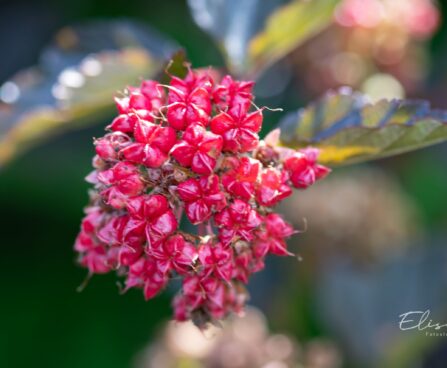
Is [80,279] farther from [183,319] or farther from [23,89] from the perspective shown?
[183,319]

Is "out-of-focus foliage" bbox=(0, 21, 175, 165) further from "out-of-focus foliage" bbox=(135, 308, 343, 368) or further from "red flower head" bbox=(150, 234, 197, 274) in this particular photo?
"out-of-focus foliage" bbox=(135, 308, 343, 368)

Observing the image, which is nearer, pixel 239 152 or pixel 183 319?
pixel 239 152

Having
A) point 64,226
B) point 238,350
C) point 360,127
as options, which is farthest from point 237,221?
point 64,226

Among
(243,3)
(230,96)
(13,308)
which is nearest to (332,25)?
(243,3)

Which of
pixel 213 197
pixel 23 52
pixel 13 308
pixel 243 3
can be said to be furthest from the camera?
pixel 23 52

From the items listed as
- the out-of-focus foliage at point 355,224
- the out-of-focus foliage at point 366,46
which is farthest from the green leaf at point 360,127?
the out-of-focus foliage at point 355,224

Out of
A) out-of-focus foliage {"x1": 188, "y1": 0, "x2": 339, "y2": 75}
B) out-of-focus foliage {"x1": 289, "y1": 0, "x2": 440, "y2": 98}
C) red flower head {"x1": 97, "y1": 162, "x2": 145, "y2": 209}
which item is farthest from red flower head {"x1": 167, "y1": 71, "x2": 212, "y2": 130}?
out-of-focus foliage {"x1": 289, "y1": 0, "x2": 440, "y2": 98}

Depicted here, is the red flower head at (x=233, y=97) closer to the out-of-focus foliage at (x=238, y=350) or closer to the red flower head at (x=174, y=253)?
the red flower head at (x=174, y=253)
